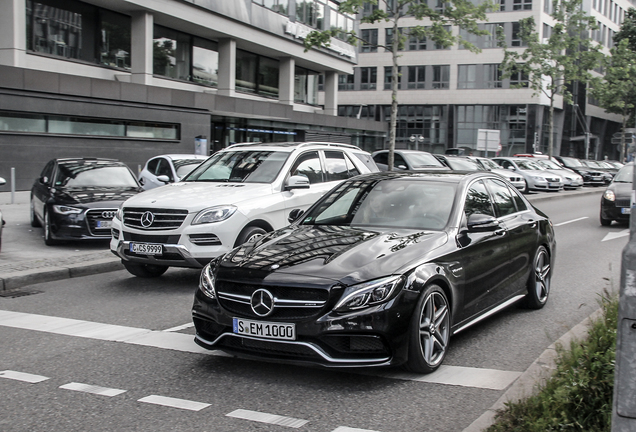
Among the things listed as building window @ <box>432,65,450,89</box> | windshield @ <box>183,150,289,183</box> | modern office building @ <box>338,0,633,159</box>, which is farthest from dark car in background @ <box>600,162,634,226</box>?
building window @ <box>432,65,450,89</box>

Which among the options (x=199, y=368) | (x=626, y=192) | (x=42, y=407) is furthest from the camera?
(x=626, y=192)

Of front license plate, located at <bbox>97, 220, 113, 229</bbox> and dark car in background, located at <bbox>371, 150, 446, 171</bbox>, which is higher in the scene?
dark car in background, located at <bbox>371, 150, 446, 171</bbox>

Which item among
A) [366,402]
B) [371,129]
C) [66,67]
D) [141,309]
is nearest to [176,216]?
[141,309]

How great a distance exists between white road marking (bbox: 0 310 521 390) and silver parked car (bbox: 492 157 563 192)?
28.4m

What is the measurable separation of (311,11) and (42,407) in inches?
1672

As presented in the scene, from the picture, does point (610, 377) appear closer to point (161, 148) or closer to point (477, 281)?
point (477, 281)

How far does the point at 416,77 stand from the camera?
71.6 metres

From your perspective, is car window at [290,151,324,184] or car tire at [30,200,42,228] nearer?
car window at [290,151,324,184]

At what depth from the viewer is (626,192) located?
664 inches

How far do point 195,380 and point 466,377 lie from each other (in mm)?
1928

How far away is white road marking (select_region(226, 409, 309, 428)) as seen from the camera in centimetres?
412

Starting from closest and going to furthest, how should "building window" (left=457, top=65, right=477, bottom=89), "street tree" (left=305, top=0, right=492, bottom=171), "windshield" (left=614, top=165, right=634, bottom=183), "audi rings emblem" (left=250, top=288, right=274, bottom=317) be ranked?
"audi rings emblem" (left=250, top=288, right=274, bottom=317) < "windshield" (left=614, top=165, right=634, bottom=183) < "street tree" (left=305, top=0, right=492, bottom=171) < "building window" (left=457, top=65, right=477, bottom=89)

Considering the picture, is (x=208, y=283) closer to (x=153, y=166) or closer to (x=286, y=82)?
(x=153, y=166)

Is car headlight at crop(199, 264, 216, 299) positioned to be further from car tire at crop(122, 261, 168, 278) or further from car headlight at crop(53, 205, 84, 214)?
car headlight at crop(53, 205, 84, 214)
